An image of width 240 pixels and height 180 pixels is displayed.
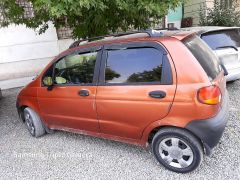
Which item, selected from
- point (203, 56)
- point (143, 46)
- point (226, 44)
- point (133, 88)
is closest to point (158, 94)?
point (133, 88)

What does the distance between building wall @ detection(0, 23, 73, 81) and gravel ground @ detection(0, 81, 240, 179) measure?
4.83 metres

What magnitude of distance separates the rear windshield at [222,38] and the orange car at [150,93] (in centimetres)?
165

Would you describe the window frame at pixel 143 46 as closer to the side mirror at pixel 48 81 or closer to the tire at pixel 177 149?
the tire at pixel 177 149

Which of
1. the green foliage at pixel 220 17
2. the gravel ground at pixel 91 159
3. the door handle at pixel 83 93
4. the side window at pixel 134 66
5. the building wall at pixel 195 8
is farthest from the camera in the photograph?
the building wall at pixel 195 8

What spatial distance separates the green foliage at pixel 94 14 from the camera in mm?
3596

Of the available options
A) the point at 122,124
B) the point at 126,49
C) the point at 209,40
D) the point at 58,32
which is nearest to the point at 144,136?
the point at 122,124

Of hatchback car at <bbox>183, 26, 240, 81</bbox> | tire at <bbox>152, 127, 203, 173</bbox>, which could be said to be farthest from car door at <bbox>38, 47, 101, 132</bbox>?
hatchback car at <bbox>183, 26, 240, 81</bbox>

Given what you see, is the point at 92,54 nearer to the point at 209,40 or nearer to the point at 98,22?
the point at 98,22

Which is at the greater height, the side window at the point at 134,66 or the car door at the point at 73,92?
the side window at the point at 134,66

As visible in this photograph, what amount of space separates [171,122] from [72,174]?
56.0 inches

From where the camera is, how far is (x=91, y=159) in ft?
11.7

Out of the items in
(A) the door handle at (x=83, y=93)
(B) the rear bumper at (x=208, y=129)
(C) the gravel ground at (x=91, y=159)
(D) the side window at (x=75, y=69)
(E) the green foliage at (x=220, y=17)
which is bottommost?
(C) the gravel ground at (x=91, y=159)

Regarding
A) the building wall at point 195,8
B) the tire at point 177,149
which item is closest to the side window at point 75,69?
the tire at point 177,149

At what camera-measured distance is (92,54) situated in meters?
3.47
